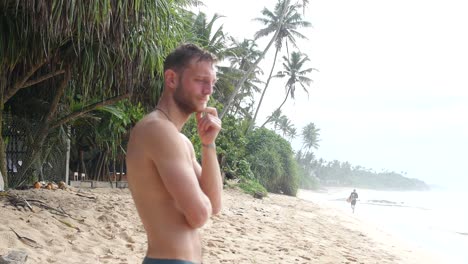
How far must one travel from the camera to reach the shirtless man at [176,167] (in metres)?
1.22

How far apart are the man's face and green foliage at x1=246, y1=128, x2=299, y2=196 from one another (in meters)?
20.3

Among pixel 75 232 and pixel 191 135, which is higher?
pixel 191 135

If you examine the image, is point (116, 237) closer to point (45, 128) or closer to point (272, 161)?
point (45, 128)

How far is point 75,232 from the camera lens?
15.0ft

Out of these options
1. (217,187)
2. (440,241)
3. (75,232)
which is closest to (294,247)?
(75,232)

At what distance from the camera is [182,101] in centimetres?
135

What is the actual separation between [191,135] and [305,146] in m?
50.4

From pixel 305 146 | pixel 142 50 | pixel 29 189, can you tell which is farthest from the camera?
pixel 305 146

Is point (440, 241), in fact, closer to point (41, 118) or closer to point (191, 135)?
point (191, 135)

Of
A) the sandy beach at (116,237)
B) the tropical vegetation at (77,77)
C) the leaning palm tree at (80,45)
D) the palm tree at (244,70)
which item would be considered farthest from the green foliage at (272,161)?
the leaning palm tree at (80,45)

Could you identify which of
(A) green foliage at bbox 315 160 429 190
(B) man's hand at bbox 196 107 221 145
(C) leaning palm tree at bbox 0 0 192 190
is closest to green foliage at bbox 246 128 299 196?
(C) leaning palm tree at bbox 0 0 192 190

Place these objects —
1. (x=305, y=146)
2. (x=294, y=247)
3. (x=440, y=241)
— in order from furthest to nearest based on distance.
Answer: (x=305, y=146) < (x=440, y=241) < (x=294, y=247)

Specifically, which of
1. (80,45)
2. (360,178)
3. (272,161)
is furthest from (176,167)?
(360,178)

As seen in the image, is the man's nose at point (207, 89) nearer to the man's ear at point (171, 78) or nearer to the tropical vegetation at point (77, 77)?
the man's ear at point (171, 78)
